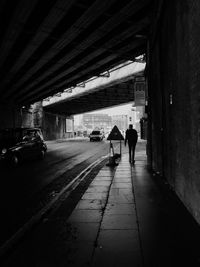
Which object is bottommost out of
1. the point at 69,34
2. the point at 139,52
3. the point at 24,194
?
the point at 24,194

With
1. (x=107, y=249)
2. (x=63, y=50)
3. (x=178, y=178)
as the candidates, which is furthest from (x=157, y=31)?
(x=63, y=50)

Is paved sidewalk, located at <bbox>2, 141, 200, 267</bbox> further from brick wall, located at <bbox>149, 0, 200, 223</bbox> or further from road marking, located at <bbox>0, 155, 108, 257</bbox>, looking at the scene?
brick wall, located at <bbox>149, 0, 200, 223</bbox>

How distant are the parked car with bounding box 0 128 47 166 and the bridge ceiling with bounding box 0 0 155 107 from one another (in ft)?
16.5

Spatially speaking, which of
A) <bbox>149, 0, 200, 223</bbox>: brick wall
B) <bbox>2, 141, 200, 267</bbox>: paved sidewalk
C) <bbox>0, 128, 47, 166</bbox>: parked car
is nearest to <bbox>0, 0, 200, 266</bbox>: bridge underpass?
<bbox>149, 0, 200, 223</bbox>: brick wall

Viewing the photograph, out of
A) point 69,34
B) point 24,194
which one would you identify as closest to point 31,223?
point 24,194

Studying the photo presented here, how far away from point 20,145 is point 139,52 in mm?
10424

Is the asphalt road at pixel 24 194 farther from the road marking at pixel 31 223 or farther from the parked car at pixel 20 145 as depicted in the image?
the parked car at pixel 20 145

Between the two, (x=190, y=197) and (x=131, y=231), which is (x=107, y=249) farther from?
(x=190, y=197)

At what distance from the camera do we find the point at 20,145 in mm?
15742

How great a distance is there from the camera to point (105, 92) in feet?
124

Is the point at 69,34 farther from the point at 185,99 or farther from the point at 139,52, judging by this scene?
the point at 185,99

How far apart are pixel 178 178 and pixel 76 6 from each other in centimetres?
874

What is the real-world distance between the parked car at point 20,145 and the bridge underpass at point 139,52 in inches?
199

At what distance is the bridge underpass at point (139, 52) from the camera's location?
5.14 metres
